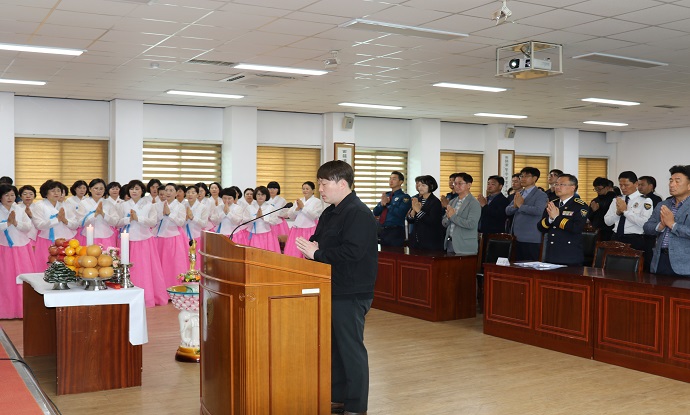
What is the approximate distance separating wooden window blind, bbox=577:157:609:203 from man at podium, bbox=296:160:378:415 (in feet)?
48.9

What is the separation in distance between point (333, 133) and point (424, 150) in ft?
7.44

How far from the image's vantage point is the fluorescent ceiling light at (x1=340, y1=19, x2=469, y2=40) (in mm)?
6579

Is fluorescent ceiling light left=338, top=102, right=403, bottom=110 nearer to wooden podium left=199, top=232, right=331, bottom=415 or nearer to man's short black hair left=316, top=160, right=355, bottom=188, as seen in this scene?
man's short black hair left=316, top=160, right=355, bottom=188

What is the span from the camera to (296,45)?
7.66 m

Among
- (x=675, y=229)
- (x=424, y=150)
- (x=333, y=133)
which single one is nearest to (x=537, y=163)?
(x=424, y=150)

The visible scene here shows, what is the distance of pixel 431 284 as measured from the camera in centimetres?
764

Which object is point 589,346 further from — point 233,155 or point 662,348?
point 233,155

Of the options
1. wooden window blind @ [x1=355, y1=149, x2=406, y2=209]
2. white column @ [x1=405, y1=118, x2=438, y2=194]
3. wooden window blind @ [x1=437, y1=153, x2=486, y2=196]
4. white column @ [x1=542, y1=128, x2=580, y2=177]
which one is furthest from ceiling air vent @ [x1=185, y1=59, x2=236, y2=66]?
white column @ [x1=542, y1=128, x2=580, y2=177]

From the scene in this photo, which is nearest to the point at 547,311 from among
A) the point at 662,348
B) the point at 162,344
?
the point at 662,348

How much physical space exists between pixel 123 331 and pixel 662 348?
3999 millimetres

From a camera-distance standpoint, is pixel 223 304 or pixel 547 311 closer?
pixel 223 304

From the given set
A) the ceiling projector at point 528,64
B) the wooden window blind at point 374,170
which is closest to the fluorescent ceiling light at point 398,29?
the ceiling projector at point 528,64

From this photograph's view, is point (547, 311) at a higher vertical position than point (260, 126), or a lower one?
lower

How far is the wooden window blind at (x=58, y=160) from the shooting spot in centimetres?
1170
